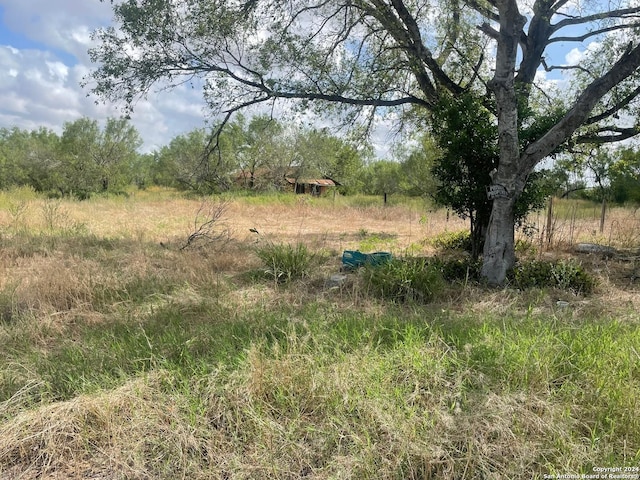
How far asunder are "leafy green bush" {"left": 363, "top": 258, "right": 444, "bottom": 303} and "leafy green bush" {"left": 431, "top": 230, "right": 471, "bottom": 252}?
12.8 ft

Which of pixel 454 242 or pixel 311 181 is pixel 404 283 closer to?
pixel 454 242

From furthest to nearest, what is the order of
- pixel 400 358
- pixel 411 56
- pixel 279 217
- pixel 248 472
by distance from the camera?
pixel 279 217 < pixel 411 56 < pixel 400 358 < pixel 248 472

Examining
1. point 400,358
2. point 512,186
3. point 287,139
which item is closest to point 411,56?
point 512,186

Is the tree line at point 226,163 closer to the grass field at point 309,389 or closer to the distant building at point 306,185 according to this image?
the distant building at point 306,185

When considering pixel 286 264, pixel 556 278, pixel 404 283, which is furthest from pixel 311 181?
pixel 404 283

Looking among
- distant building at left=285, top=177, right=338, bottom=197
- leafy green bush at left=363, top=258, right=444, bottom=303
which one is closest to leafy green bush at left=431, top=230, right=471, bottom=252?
leafy green bush at left=363, top=258, right=444, bottom=303

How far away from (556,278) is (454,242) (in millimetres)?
3523

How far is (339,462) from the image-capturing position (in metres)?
2.14

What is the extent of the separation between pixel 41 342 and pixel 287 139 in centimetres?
3202

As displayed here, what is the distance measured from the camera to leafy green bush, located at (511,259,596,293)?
5523 millimetres

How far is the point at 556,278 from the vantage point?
563 cm

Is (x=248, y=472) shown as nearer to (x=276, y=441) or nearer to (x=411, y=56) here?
(x=276, y=441)

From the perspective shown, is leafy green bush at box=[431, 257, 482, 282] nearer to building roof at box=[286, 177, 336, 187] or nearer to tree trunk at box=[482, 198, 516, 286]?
tree trunk at box=[482, 198, 516, 286]

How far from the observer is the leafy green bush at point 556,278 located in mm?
5523
